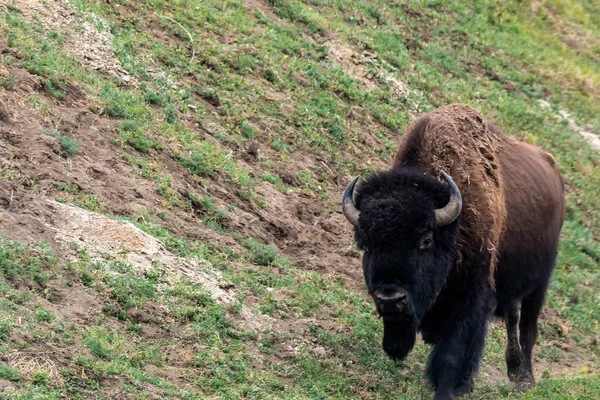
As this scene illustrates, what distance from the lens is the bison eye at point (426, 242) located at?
26.7ft

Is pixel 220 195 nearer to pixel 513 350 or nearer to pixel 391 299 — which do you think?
pixel 513 350

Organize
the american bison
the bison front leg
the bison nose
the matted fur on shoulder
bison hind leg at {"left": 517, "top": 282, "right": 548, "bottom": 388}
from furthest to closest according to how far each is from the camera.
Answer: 1. bison hind leg at {"left": 517, "top": 282, "right": 548, "bottom": 388}
2. the matted fur on shoulder
3. the bison front leg
4. the american bison
5. the bison nose

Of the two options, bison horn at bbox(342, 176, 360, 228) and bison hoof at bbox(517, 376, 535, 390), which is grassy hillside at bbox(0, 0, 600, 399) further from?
bison horn at bbox(342, 176, 360, 228)

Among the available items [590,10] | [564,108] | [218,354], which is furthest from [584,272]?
[590,10]

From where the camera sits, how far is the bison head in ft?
25.5

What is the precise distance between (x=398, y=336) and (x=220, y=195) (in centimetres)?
383

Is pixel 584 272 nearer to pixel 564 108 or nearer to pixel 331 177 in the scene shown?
pixel 331 177

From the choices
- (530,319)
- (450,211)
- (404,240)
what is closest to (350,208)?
(404,240)

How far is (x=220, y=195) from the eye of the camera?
11234 mm

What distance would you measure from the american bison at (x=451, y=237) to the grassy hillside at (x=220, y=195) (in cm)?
69

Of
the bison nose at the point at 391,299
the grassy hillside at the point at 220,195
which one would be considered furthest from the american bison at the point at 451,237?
the grassy hillside at the point at 220,195

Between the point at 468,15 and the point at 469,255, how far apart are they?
1378 cm

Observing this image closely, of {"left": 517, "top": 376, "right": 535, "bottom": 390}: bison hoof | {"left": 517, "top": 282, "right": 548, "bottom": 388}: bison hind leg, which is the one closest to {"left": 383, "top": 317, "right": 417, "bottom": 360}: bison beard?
{"left": 517, "top": 376, "right": 535, "bottom": 390}: bison hoof

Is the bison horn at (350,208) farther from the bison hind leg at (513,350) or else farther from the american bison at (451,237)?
the bison hind leg at (513,350)
